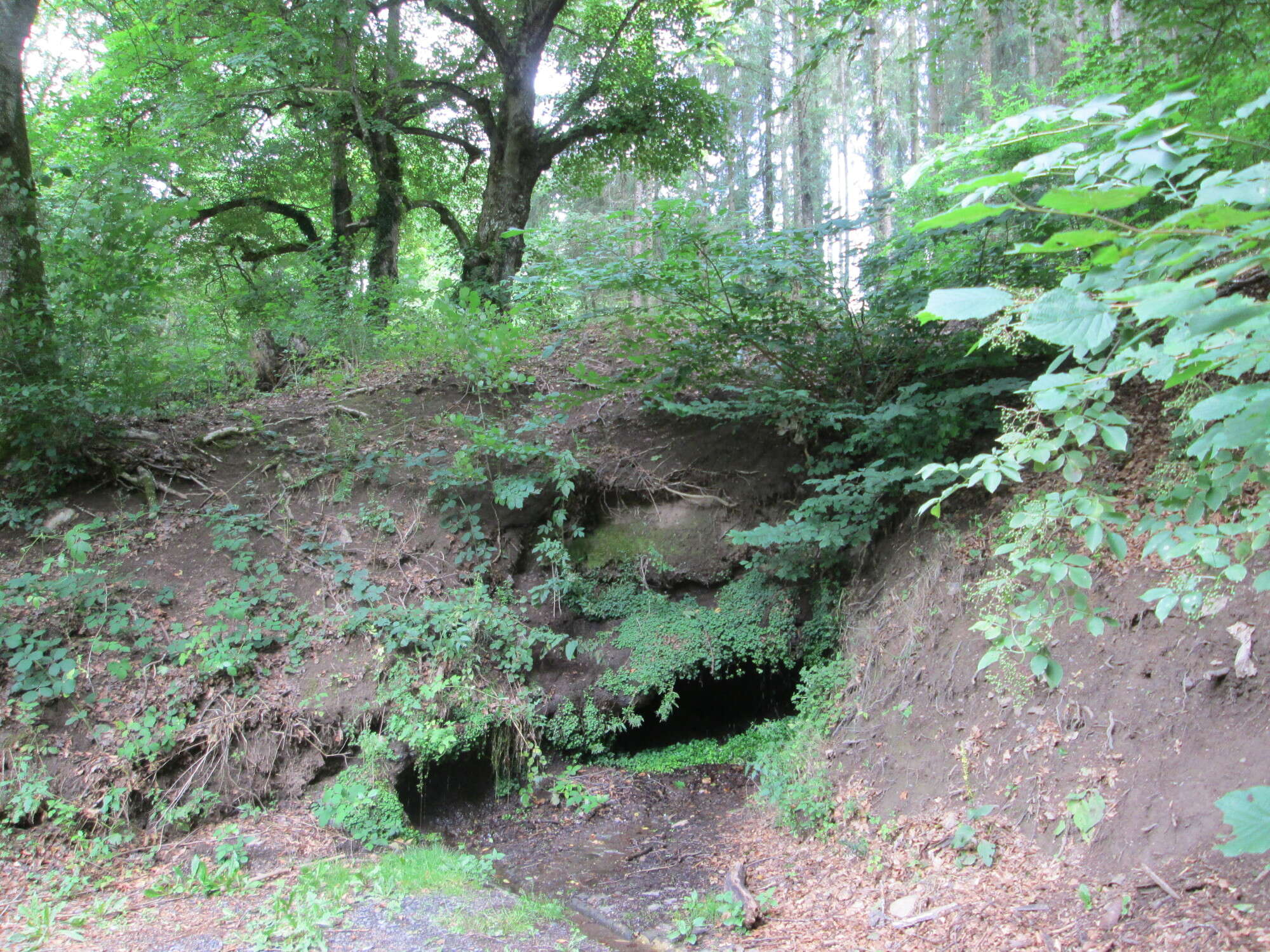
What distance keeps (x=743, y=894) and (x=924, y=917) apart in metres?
1.12

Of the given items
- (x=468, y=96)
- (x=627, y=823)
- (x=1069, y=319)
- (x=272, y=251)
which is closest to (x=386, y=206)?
(x=468, y=96)

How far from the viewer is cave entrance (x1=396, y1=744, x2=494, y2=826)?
598 cm

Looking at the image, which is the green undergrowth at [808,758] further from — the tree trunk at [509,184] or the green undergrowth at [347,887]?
the tree trunk at [509,184]

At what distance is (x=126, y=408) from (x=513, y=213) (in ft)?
21.7

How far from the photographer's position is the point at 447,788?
625 cm

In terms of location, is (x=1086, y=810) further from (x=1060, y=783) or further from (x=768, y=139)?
(x=768, y=139)

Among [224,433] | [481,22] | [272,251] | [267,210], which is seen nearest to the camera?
[224,433]

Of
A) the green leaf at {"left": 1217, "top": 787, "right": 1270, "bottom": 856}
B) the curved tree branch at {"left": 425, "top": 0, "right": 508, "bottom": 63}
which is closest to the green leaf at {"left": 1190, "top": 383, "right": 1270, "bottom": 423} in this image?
the green leaf at {"left": 1217, "top": 787, "right": 1270, "bottom": 856}

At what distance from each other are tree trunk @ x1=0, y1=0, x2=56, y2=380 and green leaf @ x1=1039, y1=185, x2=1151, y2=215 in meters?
7.59

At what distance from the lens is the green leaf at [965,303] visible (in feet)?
4.53

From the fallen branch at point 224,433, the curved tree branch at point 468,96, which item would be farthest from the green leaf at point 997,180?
the curved tree branch at point 468,96

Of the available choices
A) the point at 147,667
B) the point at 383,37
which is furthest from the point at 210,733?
the point at 383,37

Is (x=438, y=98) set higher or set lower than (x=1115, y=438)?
higher

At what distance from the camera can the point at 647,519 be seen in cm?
779
